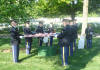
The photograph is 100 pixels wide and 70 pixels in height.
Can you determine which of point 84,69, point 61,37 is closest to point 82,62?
point 84,69

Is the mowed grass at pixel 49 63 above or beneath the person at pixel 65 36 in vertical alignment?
beneath

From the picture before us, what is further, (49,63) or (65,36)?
(49,63)

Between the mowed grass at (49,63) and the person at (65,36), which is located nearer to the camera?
the person at (65,36)

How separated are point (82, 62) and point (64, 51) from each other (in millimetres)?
1676

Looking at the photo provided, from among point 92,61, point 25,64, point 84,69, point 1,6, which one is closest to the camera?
point 84,69

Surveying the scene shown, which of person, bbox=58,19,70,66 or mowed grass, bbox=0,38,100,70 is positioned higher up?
person, bbox=58,19,70,66

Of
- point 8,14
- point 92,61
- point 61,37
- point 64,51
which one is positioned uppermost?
point 8,14

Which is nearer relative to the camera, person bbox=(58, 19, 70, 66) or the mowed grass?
person bbox=(58, 19, 70, 66)

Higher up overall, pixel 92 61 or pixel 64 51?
pixel 64 51

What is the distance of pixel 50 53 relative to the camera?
1162cm

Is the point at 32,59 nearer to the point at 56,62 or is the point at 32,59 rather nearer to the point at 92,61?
the point at 56,62

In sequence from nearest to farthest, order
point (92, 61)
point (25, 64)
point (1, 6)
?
point (25, 64) < point (92, 61) < point (1, 6)

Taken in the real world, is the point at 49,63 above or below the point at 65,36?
below

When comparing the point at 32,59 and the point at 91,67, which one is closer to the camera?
the point at 91,67
